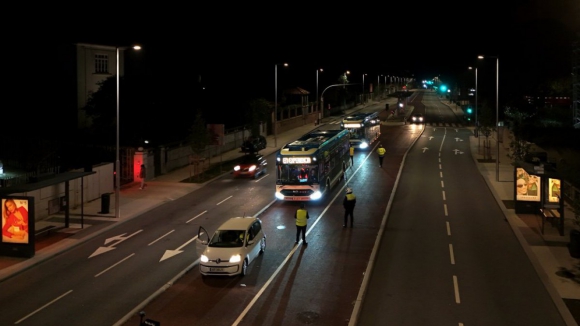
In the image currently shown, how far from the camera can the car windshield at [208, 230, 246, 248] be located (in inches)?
754

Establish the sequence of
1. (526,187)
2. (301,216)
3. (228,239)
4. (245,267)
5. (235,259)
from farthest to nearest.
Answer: (526,187)
(301,216)
(228,239)
(245,267)
(235,259)

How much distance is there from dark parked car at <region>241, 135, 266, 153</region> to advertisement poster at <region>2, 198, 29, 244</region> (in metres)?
30.4

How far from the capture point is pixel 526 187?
28438 millimetres

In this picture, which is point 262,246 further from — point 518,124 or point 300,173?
point 518,124

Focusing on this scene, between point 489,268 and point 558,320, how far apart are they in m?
4.63

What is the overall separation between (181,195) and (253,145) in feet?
57.9

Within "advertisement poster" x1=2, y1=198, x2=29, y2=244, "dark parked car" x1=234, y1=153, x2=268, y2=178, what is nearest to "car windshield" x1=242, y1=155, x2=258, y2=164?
"dark parked car" x1=234, y1=153, x2=268, y2=178

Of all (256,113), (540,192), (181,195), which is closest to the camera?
(540,192)

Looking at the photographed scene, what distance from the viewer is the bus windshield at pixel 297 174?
30031mm

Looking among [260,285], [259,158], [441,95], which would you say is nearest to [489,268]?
[260,285]

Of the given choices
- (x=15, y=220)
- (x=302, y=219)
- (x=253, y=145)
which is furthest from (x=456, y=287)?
(x=253, y=145)

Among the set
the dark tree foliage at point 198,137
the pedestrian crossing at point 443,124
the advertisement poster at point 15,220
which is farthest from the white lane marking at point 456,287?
the pedestrian crossing at point 443,124

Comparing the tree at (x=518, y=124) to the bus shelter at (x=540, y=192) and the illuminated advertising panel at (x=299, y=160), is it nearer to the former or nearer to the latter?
the bus shelter at (x=540, y=192)

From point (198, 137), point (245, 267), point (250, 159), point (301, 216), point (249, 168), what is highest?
point (198, 137)
